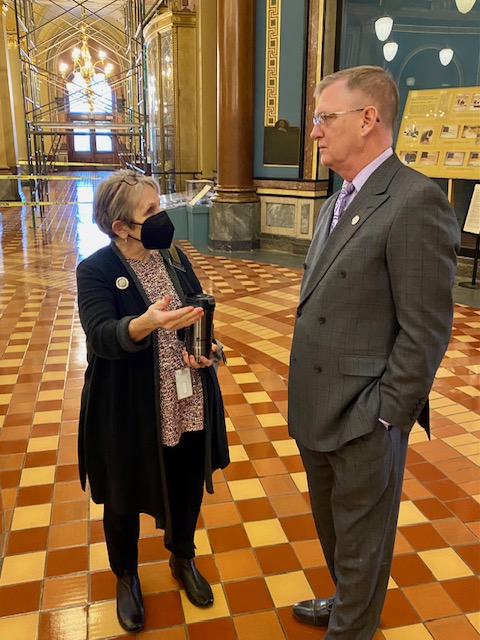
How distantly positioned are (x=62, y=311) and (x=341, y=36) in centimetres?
550

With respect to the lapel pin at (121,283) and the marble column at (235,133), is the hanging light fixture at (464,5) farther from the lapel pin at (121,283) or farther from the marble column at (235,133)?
the lapel pin at (121,283)

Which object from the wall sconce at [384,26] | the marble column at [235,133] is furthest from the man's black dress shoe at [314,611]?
the wall sconce at [384,26]

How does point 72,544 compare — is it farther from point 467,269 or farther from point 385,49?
point 385,49

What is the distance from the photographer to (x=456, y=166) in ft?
22.0

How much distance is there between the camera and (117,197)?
1711mm

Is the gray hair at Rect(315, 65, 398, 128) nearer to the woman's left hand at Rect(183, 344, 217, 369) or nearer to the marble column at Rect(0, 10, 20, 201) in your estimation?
the woman's left hand at Rect(183, 344, 217, 369)

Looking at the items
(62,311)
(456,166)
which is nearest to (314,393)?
(62,311)

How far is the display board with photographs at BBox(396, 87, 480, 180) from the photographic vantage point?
6.59 meters

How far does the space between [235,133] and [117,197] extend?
7229 millimetres

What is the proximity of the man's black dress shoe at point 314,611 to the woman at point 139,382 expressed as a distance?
0.53 m

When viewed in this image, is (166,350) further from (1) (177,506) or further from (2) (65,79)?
(2) (65,79)

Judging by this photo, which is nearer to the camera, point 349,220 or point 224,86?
point 349,220

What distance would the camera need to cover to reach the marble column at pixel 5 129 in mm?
13898

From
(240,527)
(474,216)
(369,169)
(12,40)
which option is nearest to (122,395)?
(369,169)
